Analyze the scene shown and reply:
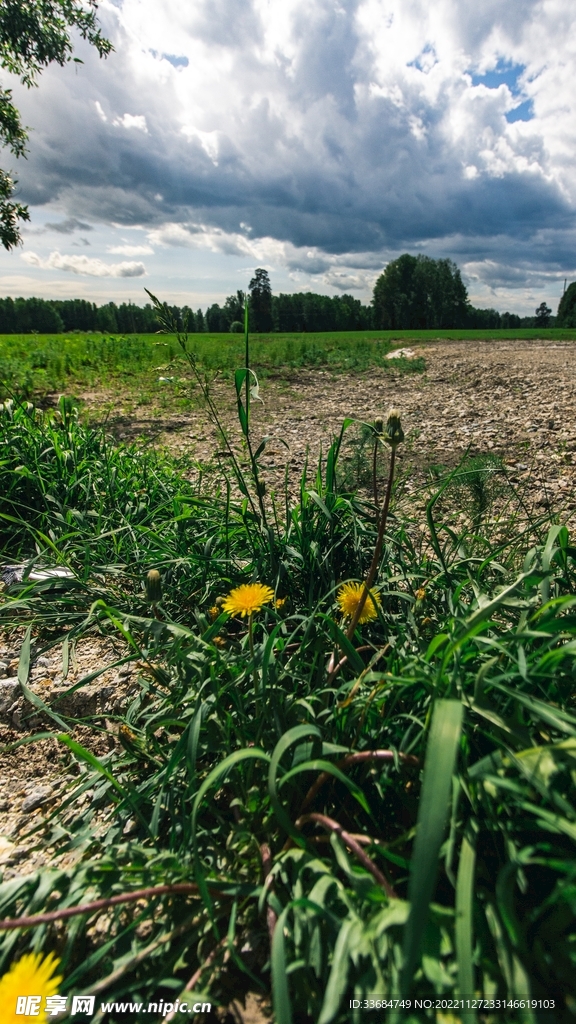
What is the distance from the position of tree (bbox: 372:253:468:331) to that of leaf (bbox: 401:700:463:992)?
65431mm

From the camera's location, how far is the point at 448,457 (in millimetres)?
4363

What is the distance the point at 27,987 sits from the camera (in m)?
0.76

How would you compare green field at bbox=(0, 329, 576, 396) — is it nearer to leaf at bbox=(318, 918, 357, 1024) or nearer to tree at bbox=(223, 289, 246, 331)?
tree at bbox=(223, 289, 246, 331)

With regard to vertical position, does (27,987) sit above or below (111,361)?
below

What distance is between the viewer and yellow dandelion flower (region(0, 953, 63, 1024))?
74 centimetres

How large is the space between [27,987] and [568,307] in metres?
70.6

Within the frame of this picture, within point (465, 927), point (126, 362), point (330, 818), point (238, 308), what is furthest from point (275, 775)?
point (126, 362)

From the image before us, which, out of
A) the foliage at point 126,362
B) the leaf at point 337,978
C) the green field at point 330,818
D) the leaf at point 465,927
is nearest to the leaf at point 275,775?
the green field at point 330,818

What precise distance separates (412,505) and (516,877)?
2.46m

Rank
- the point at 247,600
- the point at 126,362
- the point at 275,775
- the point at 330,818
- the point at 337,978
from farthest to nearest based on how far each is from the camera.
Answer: the point at 126,362 → the point at 247,600 → the point at 330,818 → the point at 275,775 → the point at 337,978

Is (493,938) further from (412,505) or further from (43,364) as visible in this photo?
(43,364)

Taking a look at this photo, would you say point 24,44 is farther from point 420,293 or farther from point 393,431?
point 420,293

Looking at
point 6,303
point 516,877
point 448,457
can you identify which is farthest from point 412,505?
point 6,303

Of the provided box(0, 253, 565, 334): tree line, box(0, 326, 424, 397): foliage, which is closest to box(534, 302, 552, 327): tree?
box(0, 253, 565, 334): tree line
